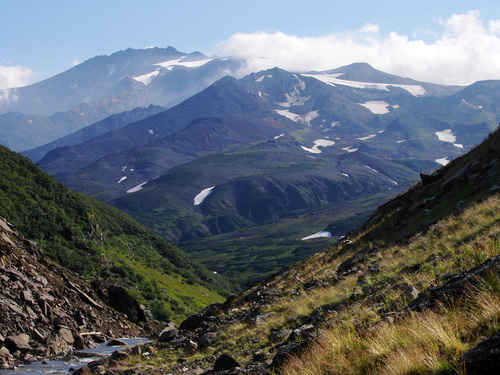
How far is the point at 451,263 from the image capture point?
14711 millimetres

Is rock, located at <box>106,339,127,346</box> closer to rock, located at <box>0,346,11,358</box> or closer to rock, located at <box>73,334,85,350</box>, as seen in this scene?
rock, located at <box>73,334,85,350</box>

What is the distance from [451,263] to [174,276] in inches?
5158

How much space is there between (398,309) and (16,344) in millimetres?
32226

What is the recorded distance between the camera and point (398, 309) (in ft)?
37.0

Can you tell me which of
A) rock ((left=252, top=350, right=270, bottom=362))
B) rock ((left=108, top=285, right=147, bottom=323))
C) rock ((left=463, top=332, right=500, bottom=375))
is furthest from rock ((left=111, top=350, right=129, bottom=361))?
rock ((left=108, top=285, right=147, bottom=323))

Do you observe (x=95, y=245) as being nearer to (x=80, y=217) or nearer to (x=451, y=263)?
(x=80, y=217)

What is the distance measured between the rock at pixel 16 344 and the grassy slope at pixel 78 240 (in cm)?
4585

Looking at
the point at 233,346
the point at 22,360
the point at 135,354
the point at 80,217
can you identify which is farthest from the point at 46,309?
the point at 80,217

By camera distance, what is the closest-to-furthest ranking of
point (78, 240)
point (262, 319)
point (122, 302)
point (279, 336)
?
point (279, 336), point (262, 319), point (122, 302), point (78, 240)

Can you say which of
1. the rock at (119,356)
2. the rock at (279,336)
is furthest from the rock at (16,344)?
the rock at (279,336)

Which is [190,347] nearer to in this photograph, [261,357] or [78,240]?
[261,357]


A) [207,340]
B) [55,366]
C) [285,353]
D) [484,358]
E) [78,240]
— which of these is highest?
[78,240]

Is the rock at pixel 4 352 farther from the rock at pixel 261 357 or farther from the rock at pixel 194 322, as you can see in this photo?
the rock at pixel 261 357

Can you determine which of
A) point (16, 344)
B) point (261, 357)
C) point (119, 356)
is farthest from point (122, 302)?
point (261, 357)
